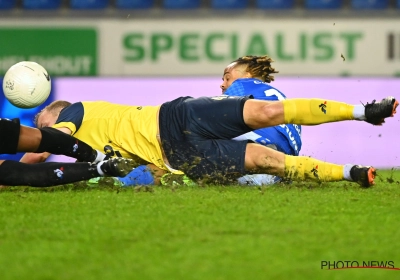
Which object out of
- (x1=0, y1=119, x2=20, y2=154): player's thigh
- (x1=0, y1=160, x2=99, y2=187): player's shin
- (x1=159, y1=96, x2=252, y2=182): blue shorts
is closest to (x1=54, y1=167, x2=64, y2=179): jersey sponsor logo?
(x1=0, y1=160, x2=99, y2=187): player's shin

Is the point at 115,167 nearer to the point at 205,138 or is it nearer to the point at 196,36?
the point at 205,138

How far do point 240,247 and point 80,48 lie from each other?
359 inches

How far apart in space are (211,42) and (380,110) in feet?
25.5

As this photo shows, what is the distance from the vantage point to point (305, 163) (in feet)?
16.7

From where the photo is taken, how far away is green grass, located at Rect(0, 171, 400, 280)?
2.76m

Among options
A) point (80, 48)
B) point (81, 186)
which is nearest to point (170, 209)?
point (81, 186)

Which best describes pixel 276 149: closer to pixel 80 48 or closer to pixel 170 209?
pixel 170 209

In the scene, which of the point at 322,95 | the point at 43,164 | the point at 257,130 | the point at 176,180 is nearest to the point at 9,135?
the point at 43,164

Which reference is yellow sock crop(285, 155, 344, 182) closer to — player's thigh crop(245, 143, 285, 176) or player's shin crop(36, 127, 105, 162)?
player's thigh crop(245, 143, 285, 176)

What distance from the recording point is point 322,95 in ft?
29.0

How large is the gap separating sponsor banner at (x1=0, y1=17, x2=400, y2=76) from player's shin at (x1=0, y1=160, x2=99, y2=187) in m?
7.02

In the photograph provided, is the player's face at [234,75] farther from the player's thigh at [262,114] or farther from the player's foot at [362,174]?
the player's foot at [362,174]

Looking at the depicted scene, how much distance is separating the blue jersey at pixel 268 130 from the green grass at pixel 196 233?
466 millimetres

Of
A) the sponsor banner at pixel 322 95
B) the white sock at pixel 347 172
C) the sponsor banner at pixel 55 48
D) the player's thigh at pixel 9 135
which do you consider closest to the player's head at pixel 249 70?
the white sock at pixel 347 172
